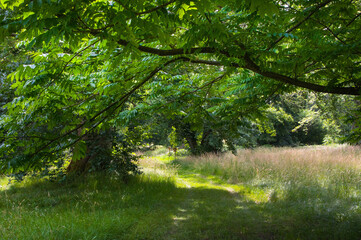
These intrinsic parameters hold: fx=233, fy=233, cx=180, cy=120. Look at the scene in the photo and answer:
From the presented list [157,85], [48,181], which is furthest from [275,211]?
[48,181]

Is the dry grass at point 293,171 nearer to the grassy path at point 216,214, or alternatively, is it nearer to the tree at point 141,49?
the grassy path at point 216,214

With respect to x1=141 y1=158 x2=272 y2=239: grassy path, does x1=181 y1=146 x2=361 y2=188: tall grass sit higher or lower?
higher

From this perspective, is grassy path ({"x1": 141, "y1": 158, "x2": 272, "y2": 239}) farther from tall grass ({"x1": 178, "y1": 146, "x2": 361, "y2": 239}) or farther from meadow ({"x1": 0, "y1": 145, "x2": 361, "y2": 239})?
tall grass ({"x1": 178, "y1": 146, "x2": 361, "y2": 239})

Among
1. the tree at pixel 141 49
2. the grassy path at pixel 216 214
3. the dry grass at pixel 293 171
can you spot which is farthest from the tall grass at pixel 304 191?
the tree at pixel 141 49

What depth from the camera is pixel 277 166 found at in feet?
32.6

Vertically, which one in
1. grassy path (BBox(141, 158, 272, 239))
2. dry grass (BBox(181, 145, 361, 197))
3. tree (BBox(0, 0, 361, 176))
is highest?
tree (BBox(0, 0, 361, 176))

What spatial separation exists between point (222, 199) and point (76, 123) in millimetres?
5312

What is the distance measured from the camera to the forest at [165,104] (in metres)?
2.34

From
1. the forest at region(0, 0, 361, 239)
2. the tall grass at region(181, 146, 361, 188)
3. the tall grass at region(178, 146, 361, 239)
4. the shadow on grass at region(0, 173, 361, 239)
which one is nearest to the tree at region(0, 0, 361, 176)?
the forest at region(0, 0, 361, 239)

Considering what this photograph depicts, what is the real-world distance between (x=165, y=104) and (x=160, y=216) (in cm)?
300

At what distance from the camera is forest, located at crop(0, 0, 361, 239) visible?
2342mm

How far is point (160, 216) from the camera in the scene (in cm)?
599

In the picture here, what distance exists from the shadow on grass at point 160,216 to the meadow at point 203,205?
0.8 inches

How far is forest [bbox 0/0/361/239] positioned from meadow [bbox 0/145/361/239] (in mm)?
45
